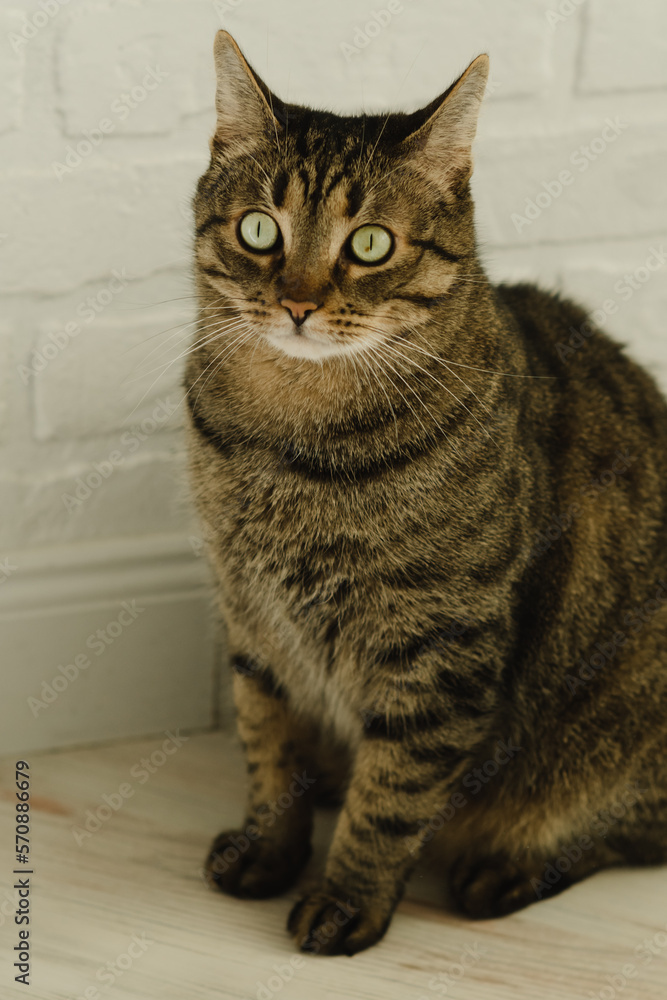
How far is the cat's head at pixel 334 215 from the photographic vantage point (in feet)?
2.92

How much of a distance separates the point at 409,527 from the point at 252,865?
43cm

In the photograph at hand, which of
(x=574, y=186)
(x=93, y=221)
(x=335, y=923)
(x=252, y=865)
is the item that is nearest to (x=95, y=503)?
(x=93, y=221)

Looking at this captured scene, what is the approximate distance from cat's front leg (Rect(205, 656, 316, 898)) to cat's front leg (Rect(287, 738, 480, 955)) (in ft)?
0.27

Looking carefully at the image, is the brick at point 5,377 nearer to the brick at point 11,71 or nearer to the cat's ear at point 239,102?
the brick at point 11,71

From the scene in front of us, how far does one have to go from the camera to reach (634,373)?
1.17 meters

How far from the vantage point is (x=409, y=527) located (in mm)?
946

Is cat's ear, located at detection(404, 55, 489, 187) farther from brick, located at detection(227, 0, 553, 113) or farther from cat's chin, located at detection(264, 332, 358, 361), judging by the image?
brick, located at detection(227, 0, 553, 113)

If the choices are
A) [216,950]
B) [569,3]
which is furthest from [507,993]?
[569,3]

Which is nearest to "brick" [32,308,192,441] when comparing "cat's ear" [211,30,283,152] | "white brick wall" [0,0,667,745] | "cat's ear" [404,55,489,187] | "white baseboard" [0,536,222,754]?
"white brick wall" [0,0,667,745]

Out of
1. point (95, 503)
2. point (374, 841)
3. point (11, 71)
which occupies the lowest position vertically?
point (374, 841)

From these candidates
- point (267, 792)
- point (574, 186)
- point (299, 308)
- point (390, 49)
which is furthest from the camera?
point (574, 186)

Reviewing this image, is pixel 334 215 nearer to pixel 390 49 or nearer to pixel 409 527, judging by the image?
pixel 409 527

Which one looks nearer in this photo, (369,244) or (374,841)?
(369,244)

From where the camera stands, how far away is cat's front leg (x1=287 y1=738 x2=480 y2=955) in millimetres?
1006
